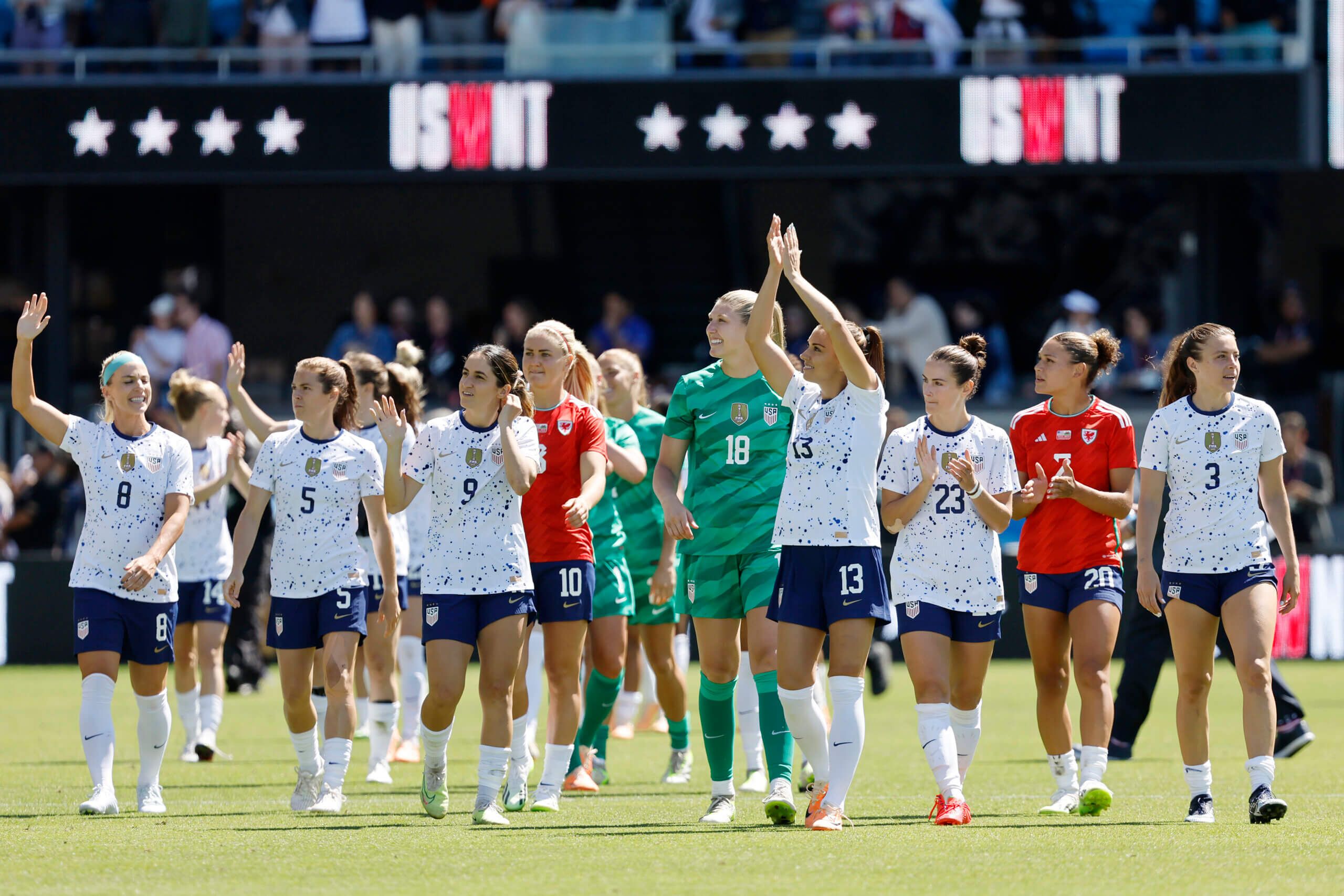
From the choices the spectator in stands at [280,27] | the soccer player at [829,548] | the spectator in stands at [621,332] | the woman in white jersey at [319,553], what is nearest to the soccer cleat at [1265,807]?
the soccer player at [829,548]

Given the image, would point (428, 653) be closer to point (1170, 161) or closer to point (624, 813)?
point (624, 813)

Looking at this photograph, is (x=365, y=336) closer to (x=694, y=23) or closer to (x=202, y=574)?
(x=694, y=23)

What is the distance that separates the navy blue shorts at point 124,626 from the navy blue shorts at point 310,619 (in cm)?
49

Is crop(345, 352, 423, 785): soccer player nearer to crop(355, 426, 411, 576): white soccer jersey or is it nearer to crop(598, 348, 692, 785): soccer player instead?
crop(355, 426, 411, 576): white soccer jersey

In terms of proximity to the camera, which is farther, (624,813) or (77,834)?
(624,813)

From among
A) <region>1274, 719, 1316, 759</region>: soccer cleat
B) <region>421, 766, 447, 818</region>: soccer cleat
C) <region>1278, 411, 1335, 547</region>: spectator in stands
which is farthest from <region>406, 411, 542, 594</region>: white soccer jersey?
<region>1278, 411, 1335, 547</region>: spectator in stands

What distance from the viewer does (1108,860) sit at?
262 inches

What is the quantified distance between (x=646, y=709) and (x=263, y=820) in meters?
5.64

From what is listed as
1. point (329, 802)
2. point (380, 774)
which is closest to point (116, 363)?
point (329, 802)

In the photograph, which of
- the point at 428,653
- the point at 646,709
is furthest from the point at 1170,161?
the point at 428,653

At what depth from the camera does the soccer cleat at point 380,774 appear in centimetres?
962

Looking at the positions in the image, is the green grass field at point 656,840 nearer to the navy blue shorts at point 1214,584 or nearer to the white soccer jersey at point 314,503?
the navy blue shorts at point 1214,584

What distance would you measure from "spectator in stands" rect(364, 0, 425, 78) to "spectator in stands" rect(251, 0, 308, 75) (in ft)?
2.86

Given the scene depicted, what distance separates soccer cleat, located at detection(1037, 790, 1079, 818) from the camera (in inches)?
322
